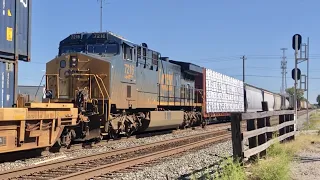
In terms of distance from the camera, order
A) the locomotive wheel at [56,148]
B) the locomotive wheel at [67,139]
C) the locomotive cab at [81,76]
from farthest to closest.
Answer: the locomotive cab at [81,76], the locomotive wheel at [67,139], the locomotive wheel at [56,148]

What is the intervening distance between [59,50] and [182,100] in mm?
8620

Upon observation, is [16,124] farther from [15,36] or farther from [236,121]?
[236,121]

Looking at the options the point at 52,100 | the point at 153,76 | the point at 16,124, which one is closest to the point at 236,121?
the point at 16,124

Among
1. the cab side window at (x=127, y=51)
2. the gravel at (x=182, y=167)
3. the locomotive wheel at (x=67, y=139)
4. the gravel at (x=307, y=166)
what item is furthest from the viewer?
the cab side window at (x=127, y=51)

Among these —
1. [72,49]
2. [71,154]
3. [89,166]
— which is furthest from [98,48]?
[89,166]

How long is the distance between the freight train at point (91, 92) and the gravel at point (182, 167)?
266cm

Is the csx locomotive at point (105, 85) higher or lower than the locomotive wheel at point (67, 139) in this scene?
higher

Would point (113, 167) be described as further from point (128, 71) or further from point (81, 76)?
point (128, 71)

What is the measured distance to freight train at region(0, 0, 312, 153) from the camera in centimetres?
862

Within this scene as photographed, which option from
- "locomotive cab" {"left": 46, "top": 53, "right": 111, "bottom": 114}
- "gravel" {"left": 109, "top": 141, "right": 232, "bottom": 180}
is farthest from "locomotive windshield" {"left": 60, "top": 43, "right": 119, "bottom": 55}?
"gravel" {"left": 109, "top": 141, "right": 232, "bottom": 180}

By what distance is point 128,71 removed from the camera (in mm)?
14602

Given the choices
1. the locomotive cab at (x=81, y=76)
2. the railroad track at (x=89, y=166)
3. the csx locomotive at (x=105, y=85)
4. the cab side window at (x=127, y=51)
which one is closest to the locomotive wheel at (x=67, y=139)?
the csx locomotive at (x=105, y=85)

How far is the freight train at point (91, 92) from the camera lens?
8620 millimetres

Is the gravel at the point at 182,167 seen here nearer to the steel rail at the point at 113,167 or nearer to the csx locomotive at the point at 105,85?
the steel rail at the point at 113,167
